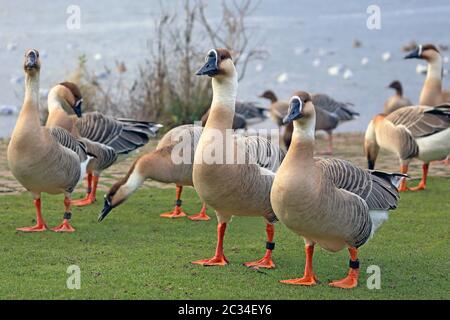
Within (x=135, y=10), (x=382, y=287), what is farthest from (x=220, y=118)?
(x=135, y=10)

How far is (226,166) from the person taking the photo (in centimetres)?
679

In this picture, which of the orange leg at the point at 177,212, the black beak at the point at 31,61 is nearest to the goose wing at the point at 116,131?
→ the orange leg at the point at 177,212

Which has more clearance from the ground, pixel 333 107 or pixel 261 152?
pixel 333 107

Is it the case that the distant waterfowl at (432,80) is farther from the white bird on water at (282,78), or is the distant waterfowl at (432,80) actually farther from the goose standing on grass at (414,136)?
the white bird on water at (282,78)

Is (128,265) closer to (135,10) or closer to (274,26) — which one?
(274,26)

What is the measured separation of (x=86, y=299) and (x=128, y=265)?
3.10 feet

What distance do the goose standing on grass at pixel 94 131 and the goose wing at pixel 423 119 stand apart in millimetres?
2669

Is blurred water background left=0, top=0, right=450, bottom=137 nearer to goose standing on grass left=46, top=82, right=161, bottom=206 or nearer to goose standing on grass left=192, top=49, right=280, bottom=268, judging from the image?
goose standing on grass left=46, top=82, right=161, bottom=206

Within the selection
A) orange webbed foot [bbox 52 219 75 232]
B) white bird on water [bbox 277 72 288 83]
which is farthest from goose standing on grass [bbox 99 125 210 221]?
white bird on water [bbox 277 72 288 83]

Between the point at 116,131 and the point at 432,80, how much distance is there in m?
4.26

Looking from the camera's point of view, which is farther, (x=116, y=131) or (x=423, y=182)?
(x=423, y=182)

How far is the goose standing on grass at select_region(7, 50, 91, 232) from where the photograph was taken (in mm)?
8000

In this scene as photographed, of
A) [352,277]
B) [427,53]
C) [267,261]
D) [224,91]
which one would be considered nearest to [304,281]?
[352,277]

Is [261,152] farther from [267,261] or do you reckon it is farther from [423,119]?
[423,119]
